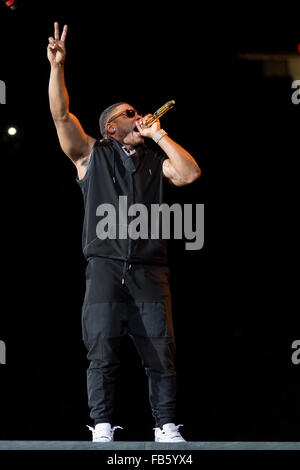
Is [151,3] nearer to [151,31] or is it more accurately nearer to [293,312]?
[151,31]

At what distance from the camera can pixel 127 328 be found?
2764 mm

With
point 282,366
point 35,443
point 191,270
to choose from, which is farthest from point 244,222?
point 35,443

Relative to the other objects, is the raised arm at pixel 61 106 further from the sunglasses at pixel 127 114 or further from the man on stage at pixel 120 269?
the sunglasses at pixel 127 114

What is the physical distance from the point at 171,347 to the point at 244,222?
6.02ft

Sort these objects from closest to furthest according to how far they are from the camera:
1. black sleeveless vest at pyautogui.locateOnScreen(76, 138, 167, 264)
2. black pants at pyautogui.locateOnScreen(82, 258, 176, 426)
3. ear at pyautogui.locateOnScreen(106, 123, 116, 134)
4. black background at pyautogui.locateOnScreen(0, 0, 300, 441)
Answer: black pants at pyautogui.locateOnScreen(82, 258, 176, 426) < black sleeveless vest at pyautogui.locateOnScreen(76, 138, 167, 264) < ear at pyautogui.locateOnScreen(106, 123, 116, 134) < black background at pyautogui.locateOnScreen(0, 0, 300, 441)

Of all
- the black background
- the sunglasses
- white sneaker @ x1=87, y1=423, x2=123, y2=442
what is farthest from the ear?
white sneaker @ x1=87, y1=423, x2=123, y2=442

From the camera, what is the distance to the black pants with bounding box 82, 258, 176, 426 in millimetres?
2643

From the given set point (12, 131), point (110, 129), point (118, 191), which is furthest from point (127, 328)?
point (12, 131)

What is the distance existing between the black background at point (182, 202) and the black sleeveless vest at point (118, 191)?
1217mm

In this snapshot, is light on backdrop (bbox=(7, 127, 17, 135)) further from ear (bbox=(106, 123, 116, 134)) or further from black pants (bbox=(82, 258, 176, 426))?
black pants (bbox=(82, 258, 176, 426))

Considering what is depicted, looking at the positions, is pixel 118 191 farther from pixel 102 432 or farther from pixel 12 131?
pixel 12 131

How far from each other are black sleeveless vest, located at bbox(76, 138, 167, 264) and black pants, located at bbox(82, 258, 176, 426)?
0.19 feet

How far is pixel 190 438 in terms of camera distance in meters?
4.05

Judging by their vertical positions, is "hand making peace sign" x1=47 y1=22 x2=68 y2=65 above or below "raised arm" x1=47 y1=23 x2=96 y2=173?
above
